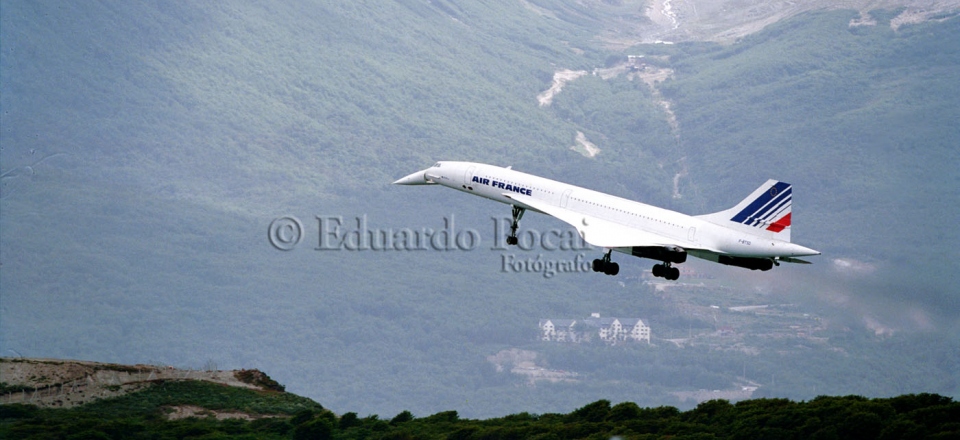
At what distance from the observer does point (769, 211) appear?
6094 cm

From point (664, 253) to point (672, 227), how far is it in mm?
1481

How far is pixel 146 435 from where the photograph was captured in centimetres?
9862

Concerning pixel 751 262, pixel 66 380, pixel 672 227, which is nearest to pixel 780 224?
pixel 751 262

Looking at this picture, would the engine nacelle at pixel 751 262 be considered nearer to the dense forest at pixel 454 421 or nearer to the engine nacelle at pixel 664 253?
the engine nacelle at pixel 664 253

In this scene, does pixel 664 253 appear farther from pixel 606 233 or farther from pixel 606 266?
pixel 606 266

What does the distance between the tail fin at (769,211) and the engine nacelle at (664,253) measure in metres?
2.43

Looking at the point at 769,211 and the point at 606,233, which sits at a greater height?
the point at 769,211

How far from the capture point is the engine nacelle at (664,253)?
6262cm

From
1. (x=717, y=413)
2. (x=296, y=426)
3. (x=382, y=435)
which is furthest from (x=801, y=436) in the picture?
(x=296, y=426)

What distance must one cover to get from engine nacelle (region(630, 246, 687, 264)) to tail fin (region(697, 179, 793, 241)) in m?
2.43

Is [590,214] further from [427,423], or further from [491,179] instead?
[427,423]

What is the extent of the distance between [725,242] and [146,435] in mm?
54469

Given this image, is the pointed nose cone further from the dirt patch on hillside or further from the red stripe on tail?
the dirt patch on hillside

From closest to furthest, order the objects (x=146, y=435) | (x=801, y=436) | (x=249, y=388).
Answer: (x=801, y=436), (x=146, y=435), (x=249, y=388)
